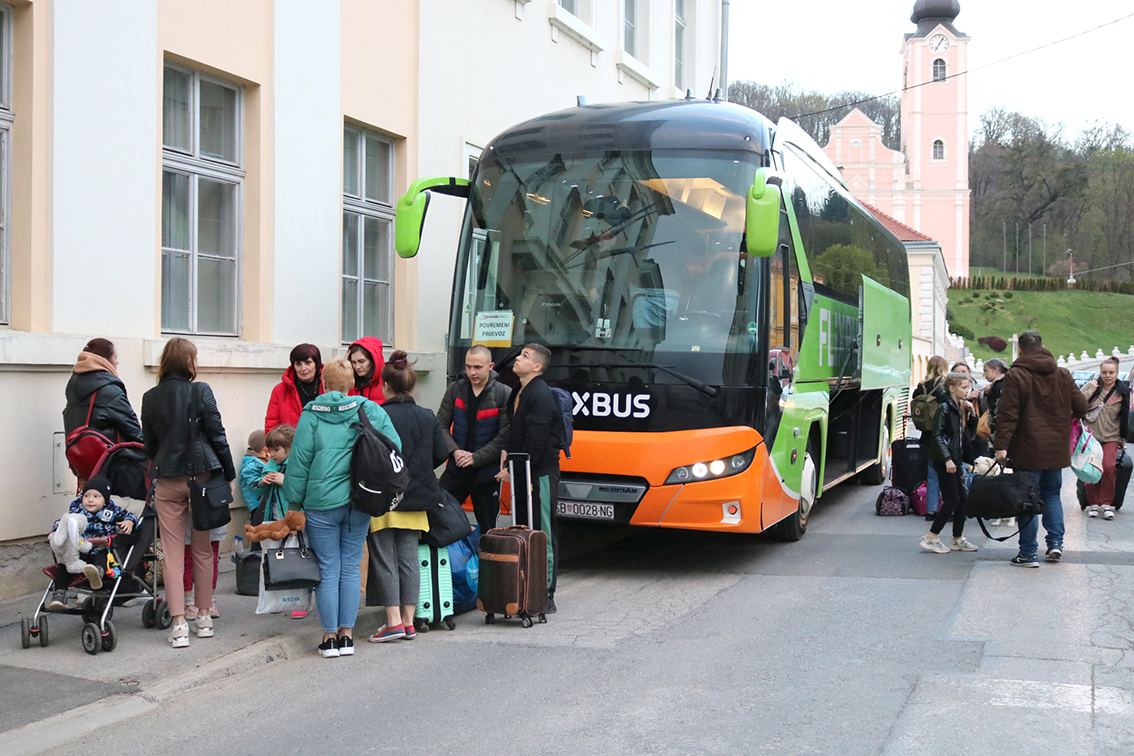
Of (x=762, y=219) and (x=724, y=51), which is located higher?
(x=724, y=51)

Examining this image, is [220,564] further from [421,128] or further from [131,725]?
[421,128]

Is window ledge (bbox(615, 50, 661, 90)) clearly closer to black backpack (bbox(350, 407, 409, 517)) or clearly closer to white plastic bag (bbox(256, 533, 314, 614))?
black backpack (bbox(350, 407, 409, 517))

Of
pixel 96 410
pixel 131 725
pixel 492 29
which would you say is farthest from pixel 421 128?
pixel 131 725

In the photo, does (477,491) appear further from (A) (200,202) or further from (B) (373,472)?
(A) (200,202)

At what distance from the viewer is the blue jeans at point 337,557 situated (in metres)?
6.33

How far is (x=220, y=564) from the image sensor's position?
357 inches

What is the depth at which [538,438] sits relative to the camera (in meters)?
7.36

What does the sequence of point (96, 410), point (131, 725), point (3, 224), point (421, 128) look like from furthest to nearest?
point (421, 128) < point (3, 224) < point (96, 410) < point (131, 725)

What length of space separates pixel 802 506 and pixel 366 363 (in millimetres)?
4379

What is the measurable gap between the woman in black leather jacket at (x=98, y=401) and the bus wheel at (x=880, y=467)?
11304 mm

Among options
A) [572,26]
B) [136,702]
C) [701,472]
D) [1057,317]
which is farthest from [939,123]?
[136,702]

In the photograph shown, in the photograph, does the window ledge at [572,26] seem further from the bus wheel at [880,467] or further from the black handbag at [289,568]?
the black handbag at [289,568]

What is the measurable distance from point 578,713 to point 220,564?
4.70 m

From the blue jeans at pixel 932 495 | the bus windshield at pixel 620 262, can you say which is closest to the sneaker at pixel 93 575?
the bus windshield at pixel 620 262
